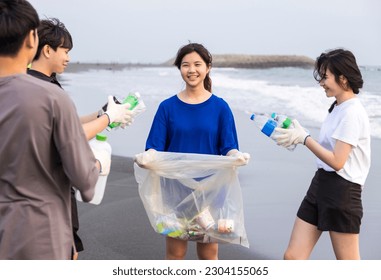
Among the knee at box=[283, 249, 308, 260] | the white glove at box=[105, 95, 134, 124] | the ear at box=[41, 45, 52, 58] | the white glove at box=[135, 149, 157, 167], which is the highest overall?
the ear at box=[41, 45, 52, 58]

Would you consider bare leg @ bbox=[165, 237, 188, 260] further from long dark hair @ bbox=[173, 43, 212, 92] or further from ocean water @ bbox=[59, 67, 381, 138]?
ocean water @ bbox=[59, 67, 381, 138]

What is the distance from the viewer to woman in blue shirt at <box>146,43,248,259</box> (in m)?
3.26

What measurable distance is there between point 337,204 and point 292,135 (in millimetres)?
405

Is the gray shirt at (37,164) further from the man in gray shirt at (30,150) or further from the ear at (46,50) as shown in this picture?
the ear at (46,50)

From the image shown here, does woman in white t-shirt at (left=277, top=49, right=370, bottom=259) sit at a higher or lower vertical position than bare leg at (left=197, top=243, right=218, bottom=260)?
higher

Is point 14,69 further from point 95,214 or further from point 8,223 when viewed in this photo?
point 95,214

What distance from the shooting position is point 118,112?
2816 millimetres

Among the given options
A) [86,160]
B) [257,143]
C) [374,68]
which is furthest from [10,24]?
[374,68]

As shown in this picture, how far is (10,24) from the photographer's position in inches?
77.3

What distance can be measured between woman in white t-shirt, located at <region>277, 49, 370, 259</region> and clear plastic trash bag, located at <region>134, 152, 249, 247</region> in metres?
0.38

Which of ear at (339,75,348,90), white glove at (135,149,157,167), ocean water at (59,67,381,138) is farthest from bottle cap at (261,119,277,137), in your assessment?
ocean water at (59,67,381,138)

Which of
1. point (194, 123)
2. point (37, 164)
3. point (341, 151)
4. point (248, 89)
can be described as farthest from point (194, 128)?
point (248, 89)

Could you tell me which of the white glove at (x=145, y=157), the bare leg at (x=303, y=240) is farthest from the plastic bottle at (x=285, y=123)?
the white glove at (x=145, y=157)
